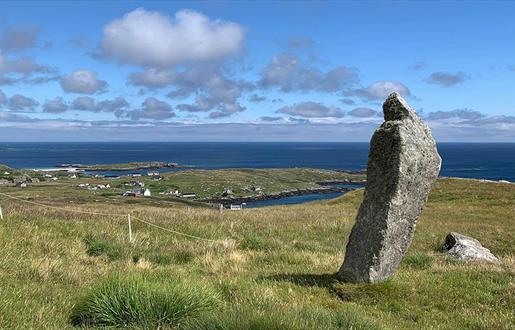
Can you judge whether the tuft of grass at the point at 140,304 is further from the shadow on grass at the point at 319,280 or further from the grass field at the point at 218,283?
the shadow on grass at the point at 319,280

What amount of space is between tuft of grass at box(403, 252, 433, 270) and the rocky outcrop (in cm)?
185

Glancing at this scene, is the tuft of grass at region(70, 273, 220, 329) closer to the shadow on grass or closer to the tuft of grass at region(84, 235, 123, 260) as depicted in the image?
the shadow on grass

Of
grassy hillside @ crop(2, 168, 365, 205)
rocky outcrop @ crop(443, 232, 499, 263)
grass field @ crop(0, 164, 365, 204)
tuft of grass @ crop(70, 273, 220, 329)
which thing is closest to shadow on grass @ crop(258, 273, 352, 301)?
tuft of grass @ crop(70, 273, 220, 329)

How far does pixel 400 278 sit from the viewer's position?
11.3m

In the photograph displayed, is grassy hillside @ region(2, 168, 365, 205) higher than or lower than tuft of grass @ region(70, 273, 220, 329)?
lower

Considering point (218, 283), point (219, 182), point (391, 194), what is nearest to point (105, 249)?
point (218, 283)

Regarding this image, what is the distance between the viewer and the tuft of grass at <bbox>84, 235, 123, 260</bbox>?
1372cm

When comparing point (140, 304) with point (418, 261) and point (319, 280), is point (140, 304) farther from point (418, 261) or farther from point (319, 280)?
point (418, 261)

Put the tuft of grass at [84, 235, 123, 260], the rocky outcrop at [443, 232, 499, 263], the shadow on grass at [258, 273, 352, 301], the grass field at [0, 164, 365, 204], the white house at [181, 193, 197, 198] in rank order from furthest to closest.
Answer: the grass field at [0, 164, 365, 204] → the white house at [181, 193, 197, 198] → the rocky outcrop at [443, 232, 499, 263] → the tuft of grass at [84, 235, 123, 260] → the shadow on grass at [258, 273, 352, 301]

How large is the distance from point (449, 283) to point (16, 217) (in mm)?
13865

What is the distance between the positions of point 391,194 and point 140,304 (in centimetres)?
553

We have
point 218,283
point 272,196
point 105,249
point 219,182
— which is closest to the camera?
point 218,283

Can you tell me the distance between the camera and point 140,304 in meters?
7.34

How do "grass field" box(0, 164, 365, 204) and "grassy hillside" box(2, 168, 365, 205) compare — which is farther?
"grassy hillside" box(2, 168, 365, 205)
